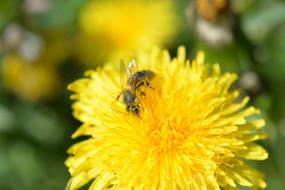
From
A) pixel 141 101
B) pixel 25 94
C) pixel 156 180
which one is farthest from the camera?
pixel 25 94

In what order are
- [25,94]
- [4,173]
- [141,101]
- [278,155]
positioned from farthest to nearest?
[25,94] < [4,173] < [278,155] < [141,101]

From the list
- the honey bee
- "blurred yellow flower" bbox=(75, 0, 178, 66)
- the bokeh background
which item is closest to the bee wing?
the honey bee

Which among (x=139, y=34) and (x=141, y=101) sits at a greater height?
(x=139, y=34)

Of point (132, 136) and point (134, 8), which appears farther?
point (134, 8)

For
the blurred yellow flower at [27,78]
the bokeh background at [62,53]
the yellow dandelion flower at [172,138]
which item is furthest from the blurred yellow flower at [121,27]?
the yellow dandelion flower at [172,138]

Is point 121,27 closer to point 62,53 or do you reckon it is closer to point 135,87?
point 62,53

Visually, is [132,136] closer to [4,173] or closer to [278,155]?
[278,155]

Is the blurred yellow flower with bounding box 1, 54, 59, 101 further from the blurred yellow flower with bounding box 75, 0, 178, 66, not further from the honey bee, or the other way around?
the honey bee

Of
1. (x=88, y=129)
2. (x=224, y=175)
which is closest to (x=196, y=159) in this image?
(x=224, y=175)
